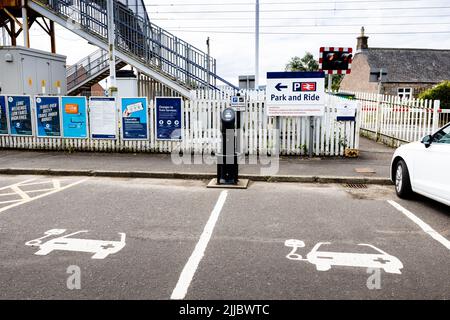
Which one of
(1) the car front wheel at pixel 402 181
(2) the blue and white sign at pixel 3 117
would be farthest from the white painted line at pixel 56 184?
(1) the car front wheel at pixel 402 181

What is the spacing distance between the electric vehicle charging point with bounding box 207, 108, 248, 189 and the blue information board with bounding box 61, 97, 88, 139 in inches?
210

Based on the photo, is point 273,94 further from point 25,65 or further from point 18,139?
point 25,65

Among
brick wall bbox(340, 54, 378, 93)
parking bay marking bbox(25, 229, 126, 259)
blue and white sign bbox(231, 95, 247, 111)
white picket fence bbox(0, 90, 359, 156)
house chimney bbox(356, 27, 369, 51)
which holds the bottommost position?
parking bay marking bbox(25, 229, 126, 259)

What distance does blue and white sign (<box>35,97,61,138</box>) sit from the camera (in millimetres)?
11828

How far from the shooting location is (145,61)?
15.3m

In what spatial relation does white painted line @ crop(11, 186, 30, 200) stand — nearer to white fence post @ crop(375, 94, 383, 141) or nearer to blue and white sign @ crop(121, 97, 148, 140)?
blue and white sign @ crop(121, 97, 148, 140)

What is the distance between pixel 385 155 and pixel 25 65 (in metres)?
12.4

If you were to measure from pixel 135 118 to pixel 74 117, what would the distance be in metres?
1.87

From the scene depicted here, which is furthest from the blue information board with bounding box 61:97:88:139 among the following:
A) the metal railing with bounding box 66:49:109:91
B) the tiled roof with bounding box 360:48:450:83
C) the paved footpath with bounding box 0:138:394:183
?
the tiled roof with bounding box 360:48:450:83

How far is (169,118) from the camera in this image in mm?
11195

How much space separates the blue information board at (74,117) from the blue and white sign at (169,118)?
2228mm

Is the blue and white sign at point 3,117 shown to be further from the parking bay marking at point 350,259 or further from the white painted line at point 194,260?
the parking bay marking at point 350,259

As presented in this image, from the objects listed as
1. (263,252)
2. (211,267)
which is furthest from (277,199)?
(211,267)

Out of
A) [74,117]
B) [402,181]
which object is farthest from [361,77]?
[402,181]
